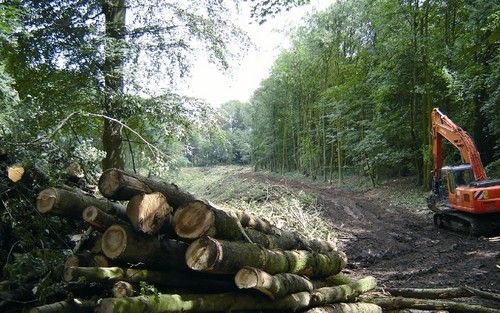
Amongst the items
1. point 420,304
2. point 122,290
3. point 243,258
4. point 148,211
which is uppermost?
point 148,211

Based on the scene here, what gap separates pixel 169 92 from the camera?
9.77m

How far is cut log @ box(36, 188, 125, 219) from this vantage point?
403cm

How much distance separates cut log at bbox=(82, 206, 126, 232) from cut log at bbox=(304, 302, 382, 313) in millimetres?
2348

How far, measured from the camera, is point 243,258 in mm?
4156

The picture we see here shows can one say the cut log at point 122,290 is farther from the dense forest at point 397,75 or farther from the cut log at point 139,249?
the dense forest at point 397,75

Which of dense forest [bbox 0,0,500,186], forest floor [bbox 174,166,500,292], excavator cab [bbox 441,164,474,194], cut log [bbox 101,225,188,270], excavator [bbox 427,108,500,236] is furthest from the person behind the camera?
excavator cab [bbox 441,164,474,194]

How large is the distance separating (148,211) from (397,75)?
19615 mm

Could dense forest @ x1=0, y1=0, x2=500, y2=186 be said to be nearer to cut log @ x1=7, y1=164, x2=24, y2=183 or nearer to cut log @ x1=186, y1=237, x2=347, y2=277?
cut log @ x1=7, y1=164, x2=24, y2=183

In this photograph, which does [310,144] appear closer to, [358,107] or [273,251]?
[358,107]

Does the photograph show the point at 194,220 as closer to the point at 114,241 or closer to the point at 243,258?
the point at 243,258

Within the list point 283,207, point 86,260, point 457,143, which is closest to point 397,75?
point 457,143

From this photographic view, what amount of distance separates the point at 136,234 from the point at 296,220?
7728 millimetres

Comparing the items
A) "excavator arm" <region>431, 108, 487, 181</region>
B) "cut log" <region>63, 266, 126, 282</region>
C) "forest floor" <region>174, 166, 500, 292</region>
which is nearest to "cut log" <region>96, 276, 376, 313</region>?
"cut log" <region>63, 266, 126, 282</region>

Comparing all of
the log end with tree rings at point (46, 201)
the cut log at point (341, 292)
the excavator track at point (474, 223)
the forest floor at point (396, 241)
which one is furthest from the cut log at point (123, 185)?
the excavator track at point (474, 223)
